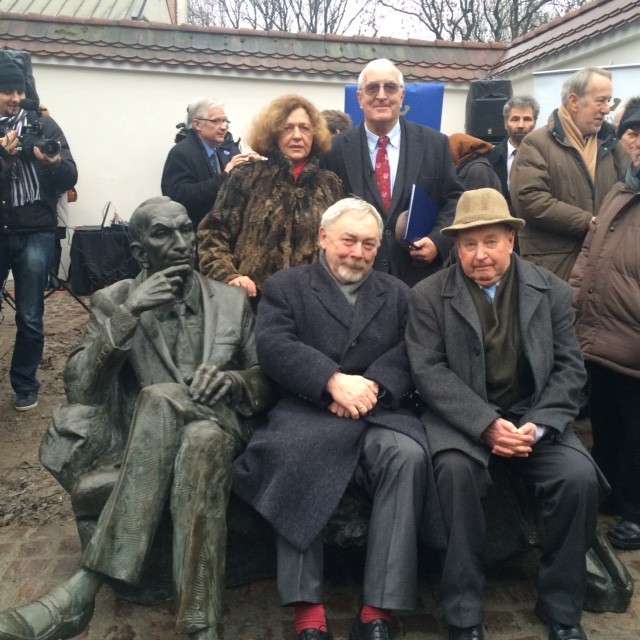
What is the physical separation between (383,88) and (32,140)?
2394 millimetres

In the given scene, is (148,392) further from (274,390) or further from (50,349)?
(50,349)

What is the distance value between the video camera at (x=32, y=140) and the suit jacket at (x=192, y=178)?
725mm

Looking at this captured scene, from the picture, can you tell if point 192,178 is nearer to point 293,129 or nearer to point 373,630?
point 293,129

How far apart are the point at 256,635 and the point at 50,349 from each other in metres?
5.11

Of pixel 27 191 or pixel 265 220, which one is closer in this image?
pixel 265 220

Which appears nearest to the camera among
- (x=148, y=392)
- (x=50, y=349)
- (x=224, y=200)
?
(x=148, y=392)

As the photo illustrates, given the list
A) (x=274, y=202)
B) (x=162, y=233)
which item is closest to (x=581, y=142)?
(x=274, y=202)

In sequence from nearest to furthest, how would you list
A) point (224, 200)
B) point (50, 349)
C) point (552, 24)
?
point (224, 200) < point (50, 349) < point (552, 24)

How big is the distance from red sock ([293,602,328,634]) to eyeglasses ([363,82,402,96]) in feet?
8.30

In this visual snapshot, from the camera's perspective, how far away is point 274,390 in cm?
330

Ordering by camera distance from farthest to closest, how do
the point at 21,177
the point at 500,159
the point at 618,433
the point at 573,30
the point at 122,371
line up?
the point at 573,30
the point at 500,159
the point at 21,177
the point at 618,433
the point at 122,371

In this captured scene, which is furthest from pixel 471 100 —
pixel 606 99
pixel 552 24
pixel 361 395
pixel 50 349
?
pixel 361 395

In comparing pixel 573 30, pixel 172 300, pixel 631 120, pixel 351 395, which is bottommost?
pixel 351 395

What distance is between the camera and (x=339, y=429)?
2.98m
